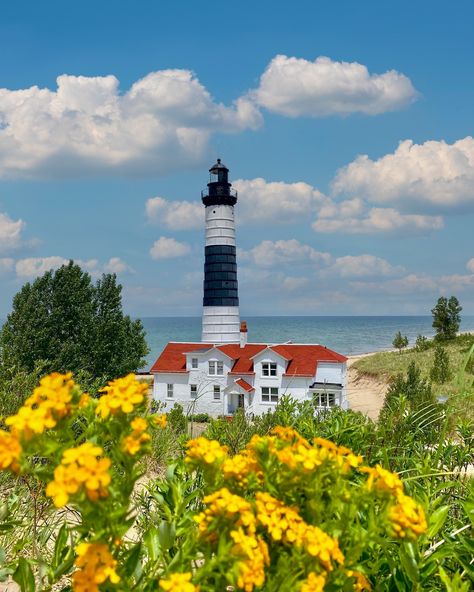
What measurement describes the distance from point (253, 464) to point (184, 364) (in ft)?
106

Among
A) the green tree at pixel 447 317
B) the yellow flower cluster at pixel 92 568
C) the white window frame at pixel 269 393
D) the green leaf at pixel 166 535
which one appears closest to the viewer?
the yellow flower cluster at pixel 92 568

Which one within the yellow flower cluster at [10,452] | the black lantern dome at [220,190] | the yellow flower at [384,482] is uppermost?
the black lantern dome at [220,190]

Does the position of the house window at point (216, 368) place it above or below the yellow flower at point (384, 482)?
below

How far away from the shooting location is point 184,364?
1340 inches

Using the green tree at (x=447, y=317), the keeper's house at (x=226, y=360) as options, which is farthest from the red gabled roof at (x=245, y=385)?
the green tree at (x=447, y=317)

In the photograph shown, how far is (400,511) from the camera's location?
1890 mm

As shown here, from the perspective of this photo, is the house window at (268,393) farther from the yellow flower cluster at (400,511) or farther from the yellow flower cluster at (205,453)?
the yellow flower cluster at (400,511)

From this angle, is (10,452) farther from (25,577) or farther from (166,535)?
(25,577)

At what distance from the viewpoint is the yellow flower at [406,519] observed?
1.85m

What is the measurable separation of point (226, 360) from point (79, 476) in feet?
103

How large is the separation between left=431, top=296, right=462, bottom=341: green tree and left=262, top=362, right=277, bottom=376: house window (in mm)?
26719

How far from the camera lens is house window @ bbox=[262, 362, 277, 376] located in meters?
31.4

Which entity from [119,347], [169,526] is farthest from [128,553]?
[119,347]

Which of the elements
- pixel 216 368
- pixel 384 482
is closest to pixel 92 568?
pixel 384 482
